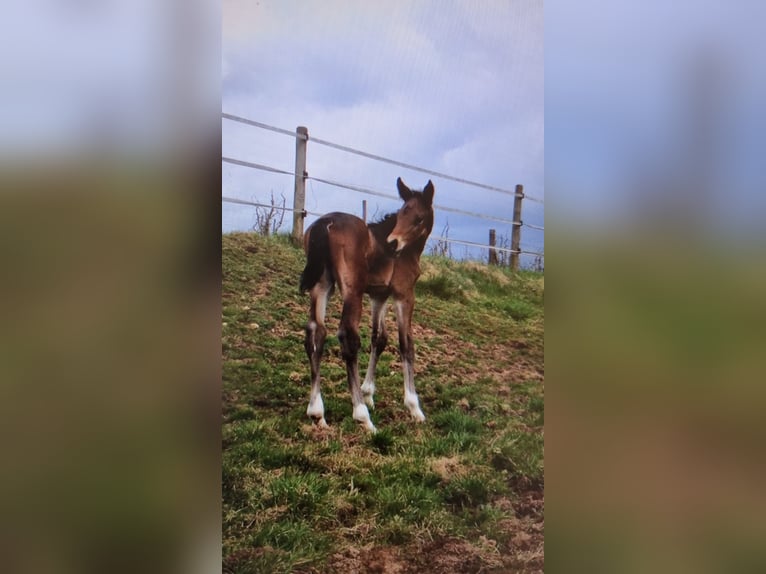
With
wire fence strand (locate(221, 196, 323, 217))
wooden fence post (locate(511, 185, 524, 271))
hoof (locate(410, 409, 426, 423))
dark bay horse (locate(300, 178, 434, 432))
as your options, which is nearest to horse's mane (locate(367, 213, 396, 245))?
dark bay horse (locate(300, 178, 434, 432))

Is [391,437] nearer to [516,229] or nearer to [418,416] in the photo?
[418,416]

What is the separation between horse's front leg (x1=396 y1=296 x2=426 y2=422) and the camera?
3.44 meters

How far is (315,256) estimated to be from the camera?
3.21 m

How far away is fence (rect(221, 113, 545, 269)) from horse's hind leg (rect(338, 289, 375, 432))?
0.49m

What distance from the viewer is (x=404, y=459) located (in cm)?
330

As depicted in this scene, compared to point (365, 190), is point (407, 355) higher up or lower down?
lower down

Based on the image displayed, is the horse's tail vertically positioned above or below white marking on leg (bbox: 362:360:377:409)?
above

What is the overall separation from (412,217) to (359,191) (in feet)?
1.31

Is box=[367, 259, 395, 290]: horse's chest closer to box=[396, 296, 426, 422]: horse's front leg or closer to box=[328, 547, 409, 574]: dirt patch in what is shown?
box=[396, 296, 426, 422]: horse's front leg

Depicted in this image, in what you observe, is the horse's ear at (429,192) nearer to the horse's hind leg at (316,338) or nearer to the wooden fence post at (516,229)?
the wooden fence post at (516,229)

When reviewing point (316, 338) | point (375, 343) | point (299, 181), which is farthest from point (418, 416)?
point (299, 181)
